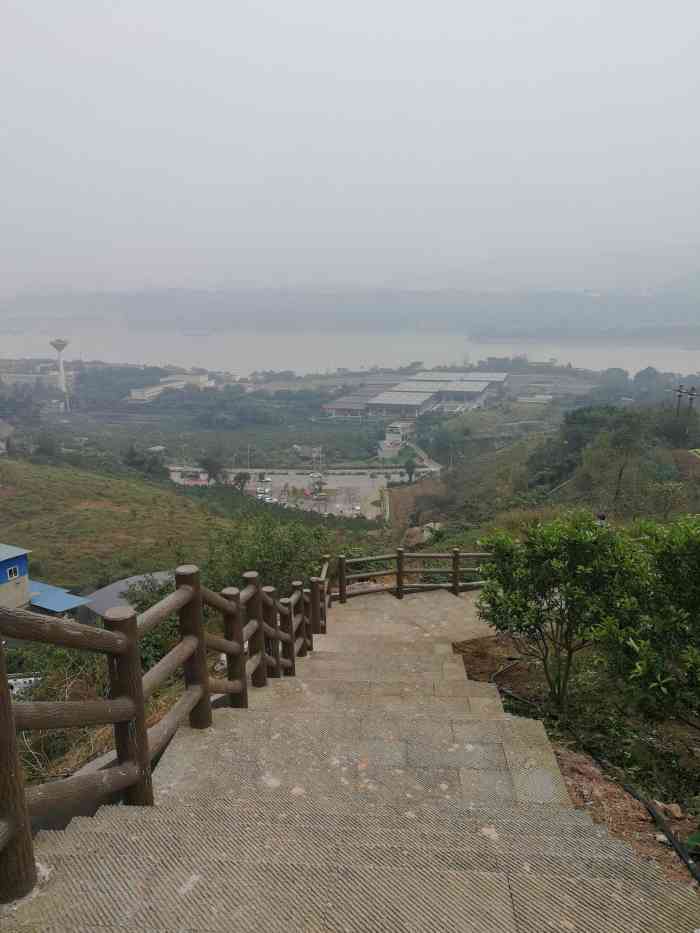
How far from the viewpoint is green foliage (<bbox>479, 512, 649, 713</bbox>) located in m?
4.10

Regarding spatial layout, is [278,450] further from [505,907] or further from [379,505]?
[505,907]

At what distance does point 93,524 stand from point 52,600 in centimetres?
1231

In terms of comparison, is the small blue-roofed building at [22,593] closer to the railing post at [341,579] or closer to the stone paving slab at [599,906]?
the railing post at [341,579]

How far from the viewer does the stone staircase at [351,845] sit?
1.54 meters

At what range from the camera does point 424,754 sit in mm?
3104

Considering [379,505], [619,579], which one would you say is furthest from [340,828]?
[379,505]

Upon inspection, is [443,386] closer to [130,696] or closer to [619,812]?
[619,812]

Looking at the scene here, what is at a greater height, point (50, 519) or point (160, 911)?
point (160, 911)

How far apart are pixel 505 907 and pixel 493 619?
3136 millimetres

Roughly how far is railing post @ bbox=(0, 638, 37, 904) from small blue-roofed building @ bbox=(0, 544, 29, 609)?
57.9 ft

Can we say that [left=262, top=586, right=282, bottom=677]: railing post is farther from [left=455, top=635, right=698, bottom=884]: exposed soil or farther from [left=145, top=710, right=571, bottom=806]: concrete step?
→ [left=455, top=635, right=698, bottom=884]: exposed soil

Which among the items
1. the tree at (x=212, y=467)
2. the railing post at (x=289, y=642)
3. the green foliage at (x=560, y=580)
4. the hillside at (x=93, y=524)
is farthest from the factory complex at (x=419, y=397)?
the green foliage at (x=560, y=580)

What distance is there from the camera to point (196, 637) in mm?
2828

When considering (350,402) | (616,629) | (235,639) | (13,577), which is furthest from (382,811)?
(350,402)
